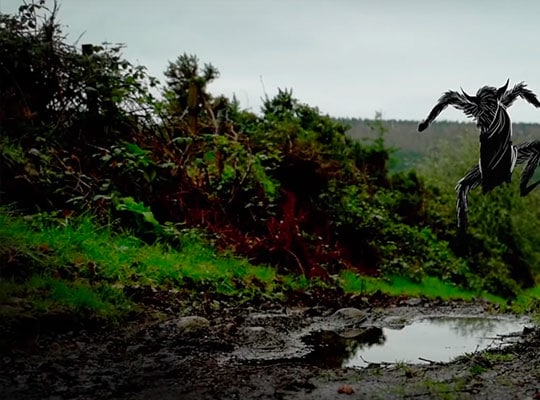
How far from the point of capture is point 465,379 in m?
3.91

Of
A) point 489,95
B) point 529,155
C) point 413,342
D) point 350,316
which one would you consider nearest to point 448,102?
point 489,95

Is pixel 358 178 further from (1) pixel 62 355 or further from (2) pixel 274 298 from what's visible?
(1) pixel 62 355

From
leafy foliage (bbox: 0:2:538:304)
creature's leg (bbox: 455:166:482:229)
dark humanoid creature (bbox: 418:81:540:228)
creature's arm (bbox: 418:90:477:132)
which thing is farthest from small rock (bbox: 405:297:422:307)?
creature's arm (bbox: 418:90:477:132)

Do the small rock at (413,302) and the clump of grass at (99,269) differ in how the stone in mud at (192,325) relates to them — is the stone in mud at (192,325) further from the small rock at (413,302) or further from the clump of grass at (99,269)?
the small rock at (413,302)

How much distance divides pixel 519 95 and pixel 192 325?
321 cm

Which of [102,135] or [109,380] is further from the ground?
[102,135]

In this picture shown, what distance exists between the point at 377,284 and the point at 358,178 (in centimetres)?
343

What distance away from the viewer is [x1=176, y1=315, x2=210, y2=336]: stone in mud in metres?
5.01

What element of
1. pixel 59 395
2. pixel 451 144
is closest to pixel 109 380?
pixel 59 395

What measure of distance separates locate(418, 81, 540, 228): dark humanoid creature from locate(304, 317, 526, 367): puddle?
4.46ft

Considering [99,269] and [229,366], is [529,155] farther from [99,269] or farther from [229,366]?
[99,269]

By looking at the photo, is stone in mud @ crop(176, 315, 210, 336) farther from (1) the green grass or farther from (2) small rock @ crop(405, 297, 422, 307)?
(2) small rock @ crop(405, 297, 422, 307)

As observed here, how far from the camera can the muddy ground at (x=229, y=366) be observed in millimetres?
3621

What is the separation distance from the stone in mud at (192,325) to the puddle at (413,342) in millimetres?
853
